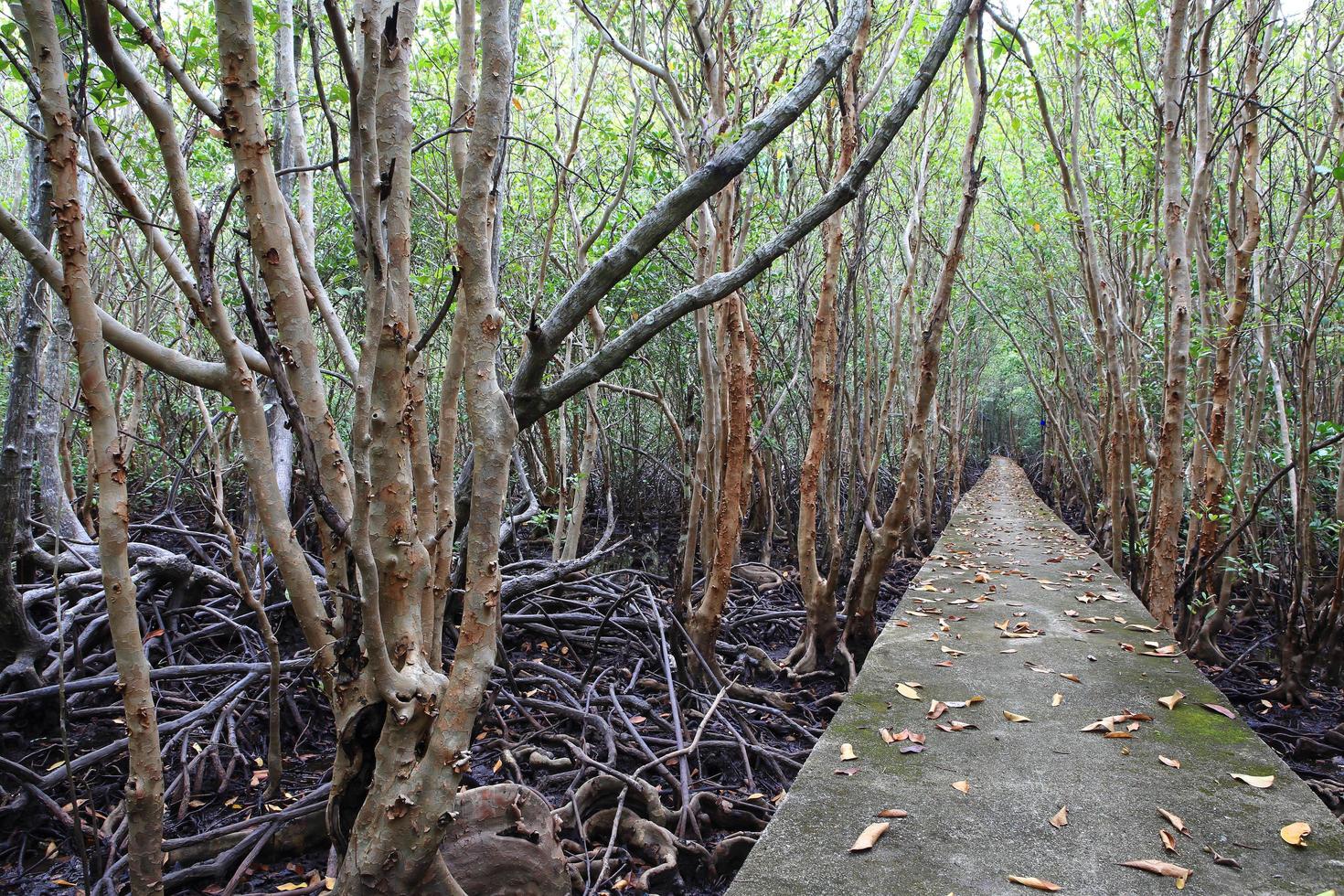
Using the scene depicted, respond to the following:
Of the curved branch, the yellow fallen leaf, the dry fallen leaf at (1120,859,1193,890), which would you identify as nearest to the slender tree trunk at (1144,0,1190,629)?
the yellow fallen leaf

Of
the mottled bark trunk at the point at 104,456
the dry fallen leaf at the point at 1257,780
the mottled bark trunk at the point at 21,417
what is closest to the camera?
the mottled bark trunk at the point at 104,456

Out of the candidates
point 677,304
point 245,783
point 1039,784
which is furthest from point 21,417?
point 1039,784

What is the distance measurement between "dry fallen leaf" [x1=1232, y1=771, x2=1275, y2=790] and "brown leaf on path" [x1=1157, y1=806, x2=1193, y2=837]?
423 millimetres

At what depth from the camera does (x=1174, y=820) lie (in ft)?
8.18

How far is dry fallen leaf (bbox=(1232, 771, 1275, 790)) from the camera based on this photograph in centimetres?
271

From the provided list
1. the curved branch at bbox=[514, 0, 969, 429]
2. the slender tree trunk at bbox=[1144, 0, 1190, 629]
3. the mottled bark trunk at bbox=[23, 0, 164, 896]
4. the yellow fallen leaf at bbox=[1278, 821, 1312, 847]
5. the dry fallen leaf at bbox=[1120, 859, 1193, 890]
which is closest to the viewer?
the mottled bark trunk at bbox=[23, 0, 164, 896]

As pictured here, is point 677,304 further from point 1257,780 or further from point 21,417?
point 21,417

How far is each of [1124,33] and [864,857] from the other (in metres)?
6.99

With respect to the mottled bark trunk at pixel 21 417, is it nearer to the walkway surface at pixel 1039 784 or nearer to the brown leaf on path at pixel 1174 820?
the walkway surface at pixel 1039 784

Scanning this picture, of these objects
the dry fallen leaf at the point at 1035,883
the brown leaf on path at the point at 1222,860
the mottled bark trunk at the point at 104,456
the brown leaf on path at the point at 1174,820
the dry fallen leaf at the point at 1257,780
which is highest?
the mottled bark trunk at the point at 104,456

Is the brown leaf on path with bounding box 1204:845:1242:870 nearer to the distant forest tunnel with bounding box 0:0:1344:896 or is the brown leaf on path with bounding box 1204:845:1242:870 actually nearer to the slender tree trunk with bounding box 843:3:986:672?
the distant forest tunnel with bounding box 0:0:1344:896

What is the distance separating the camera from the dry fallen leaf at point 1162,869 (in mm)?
2186

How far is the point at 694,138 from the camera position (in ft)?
17.4

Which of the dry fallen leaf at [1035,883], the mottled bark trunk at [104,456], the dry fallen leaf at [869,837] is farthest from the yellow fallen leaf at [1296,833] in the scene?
the mottled bark trunk at [104,456]
